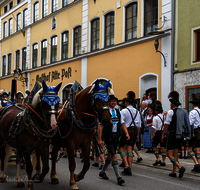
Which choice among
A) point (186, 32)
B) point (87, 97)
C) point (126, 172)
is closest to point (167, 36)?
point (186, 32)

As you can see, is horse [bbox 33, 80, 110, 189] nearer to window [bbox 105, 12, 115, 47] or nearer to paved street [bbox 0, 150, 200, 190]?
paved street [bbox 0, 150, 200, 190]

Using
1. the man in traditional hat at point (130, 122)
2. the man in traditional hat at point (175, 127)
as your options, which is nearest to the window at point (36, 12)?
the man in traditional hat at point (130, 122)

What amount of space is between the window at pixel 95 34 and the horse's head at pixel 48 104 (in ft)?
43.4

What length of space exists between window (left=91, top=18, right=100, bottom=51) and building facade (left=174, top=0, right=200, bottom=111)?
19.8 ft

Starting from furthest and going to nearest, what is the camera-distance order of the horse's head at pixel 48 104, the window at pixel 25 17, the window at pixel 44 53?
the window at pixel 25 17, the window at pixel 44 53, the horse's head at pixel 48 104

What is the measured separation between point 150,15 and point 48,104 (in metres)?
11.0

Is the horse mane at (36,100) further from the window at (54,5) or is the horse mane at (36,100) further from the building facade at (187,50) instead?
the window at (54,5)

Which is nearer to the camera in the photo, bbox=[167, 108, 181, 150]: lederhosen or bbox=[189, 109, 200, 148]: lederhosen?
bbox=[167, 108, 181, 150]: lederhosen

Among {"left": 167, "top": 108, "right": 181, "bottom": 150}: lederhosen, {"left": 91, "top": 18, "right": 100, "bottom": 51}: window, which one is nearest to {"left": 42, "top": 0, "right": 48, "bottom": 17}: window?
{"left": 91, "top": 18, "right": 100, "bottom": 51}: window

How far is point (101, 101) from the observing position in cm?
552

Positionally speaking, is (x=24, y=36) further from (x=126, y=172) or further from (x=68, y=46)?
(x=126, y=172)

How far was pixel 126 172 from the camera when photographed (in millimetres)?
7555

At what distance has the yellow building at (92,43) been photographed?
14430 millimetres

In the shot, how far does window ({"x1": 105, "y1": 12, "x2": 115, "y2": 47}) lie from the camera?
55.8 feet
